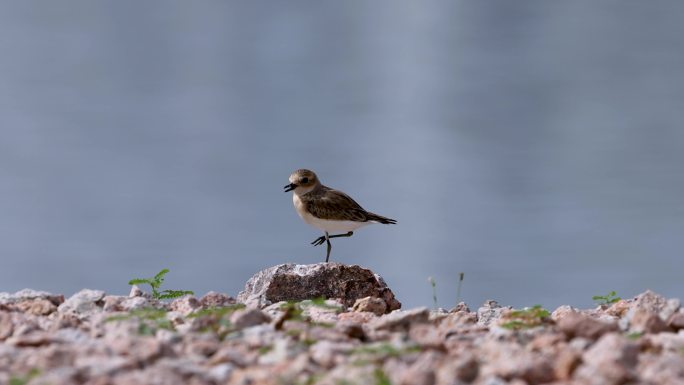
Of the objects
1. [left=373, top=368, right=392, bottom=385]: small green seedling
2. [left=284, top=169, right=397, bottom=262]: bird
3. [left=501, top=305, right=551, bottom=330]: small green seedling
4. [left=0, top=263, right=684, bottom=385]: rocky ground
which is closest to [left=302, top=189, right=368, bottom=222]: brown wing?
[left=284, top=169, right=397, bottom=262]: bird

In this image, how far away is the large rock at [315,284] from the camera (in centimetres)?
1067

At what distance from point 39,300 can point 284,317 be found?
2982 millimetres

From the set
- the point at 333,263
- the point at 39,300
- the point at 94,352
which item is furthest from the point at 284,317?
the point at 333,263

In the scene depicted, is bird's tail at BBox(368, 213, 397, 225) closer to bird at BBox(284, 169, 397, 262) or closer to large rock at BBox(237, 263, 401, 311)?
bird at BBox(284, 169, 397, 262)

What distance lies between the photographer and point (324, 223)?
1221 centimetres

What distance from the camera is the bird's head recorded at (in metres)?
12.4

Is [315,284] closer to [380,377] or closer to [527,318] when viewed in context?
[527,318]

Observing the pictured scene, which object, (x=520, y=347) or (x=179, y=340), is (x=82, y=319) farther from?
(x=520, y=347)

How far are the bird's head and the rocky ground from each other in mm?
4084

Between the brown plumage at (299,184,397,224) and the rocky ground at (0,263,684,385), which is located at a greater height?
the brown plumage at (299,184,397,224)

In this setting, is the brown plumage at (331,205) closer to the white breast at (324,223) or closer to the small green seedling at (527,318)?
the white breast at (324,223)

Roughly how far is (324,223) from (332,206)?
0.25 metres

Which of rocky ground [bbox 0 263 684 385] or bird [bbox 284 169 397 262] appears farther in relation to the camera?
bird [bbox 284 169 397 262]

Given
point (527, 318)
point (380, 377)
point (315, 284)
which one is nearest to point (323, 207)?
point (315, 284)
